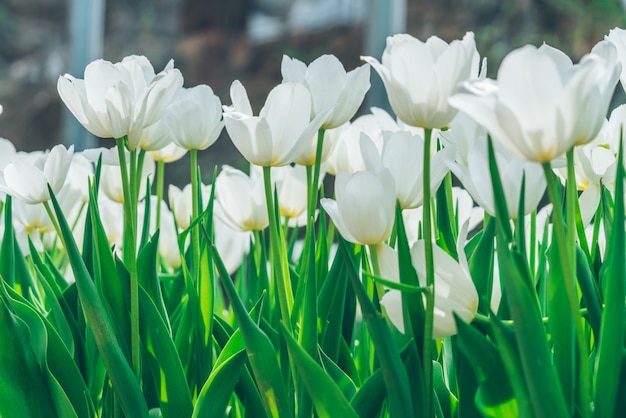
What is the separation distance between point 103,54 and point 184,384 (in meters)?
3.18

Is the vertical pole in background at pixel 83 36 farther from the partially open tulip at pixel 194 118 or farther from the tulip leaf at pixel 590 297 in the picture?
the tulip leaf at pixel 590 297

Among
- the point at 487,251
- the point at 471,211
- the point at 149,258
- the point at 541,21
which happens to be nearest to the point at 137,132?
the point at 149,258

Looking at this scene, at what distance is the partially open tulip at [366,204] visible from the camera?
1.22 feet

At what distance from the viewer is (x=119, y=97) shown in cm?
42

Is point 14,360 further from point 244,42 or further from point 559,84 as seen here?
point 244,42

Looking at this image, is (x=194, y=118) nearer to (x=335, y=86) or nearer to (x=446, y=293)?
(x=335, y=86)

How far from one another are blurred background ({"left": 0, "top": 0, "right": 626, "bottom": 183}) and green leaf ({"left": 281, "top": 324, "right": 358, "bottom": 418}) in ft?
8.65

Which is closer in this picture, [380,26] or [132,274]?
Answer: [132,274]

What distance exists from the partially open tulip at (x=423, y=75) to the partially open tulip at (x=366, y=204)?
0.11ft

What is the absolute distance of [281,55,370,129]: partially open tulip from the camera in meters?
0.45

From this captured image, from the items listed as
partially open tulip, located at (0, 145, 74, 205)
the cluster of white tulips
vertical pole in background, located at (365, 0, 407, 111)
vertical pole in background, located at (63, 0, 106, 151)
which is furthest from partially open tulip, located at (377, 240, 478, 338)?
vertical pole in background, located at (63, 0, 106, 151)

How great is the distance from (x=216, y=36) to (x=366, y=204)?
309 centimetres

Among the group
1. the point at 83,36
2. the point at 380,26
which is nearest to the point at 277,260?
the point at 380,26

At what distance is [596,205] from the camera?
19.5 inches
